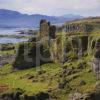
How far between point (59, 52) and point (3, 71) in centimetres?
1135

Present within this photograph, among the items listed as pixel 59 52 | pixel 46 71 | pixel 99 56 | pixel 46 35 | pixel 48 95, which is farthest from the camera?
pixel 46 35

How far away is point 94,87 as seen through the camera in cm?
5275

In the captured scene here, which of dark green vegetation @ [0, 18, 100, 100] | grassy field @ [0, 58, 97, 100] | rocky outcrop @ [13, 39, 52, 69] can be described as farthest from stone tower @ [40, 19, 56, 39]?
grassy field @ [0, 58, 97, 100]

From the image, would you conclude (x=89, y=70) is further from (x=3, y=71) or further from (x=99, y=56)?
(x=3, y=71)

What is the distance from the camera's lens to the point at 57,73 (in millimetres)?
66625

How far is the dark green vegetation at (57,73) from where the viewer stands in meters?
51.6

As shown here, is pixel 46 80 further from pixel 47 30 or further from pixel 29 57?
pixel 47 30

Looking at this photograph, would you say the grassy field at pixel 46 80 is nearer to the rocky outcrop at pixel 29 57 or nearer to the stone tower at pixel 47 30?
the rocky outcrop at pixel 29 57

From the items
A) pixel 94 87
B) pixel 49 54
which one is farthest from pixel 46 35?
pixel 94 87

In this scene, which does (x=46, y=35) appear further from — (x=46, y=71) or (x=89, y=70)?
(x=89, y=70)

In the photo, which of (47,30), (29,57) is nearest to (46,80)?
(29,57)

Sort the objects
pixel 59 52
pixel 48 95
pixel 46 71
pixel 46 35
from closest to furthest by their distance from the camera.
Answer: pixel 48 95 → pixel 46 71 → pixel 59 52 → pixel 46 35

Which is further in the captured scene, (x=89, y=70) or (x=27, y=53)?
(x=27, y=53)

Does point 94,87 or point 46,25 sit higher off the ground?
point 46,25
